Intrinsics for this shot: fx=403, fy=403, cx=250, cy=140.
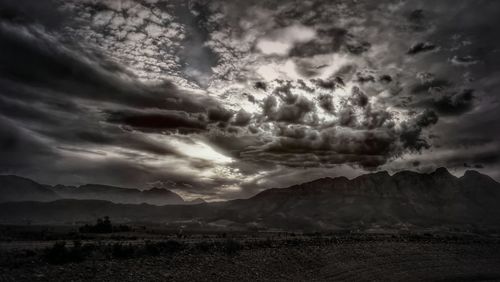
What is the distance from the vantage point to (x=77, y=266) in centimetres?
2392

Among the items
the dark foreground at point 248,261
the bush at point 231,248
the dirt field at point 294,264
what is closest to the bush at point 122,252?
the dark foreground at point 248,261

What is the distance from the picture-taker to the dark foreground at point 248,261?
24078 mm

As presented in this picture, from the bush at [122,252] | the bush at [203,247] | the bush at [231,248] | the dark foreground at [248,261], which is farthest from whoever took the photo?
the bush at [231,248]

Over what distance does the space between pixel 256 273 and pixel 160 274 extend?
7.70m

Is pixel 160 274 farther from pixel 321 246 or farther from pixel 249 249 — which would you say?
pixel 321 246

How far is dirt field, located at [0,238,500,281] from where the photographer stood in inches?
934

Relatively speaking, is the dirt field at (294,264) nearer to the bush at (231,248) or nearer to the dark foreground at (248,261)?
the dark foreground at (248,261)

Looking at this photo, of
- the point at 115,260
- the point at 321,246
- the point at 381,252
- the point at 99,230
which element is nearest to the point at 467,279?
the point at 381,252

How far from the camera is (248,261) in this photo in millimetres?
31734

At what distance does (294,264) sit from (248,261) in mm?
4498

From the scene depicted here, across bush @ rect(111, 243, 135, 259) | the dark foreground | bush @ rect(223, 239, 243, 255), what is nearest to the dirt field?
the dark foreground

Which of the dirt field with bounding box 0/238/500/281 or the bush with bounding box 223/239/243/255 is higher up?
the bush with bounding box 223/239/243/255

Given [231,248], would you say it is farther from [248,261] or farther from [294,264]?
[294,264]

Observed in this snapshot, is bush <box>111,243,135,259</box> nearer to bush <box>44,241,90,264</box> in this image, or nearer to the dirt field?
the dirt field
